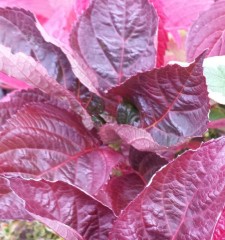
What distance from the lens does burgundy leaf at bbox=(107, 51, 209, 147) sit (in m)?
0.51

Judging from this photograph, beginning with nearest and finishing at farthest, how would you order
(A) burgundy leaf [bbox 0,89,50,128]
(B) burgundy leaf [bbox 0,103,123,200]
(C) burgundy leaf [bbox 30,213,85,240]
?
(C) burgundy leaf [bbox 30,213,85,240] → (B) burgundy leaf [bbox 0,103,123,200] → (A) burgundy leaf [bbox 0,89,50,128]

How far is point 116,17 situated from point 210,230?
0.91 ft

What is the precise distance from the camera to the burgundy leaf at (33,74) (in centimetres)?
51

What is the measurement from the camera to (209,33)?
28.1 inches

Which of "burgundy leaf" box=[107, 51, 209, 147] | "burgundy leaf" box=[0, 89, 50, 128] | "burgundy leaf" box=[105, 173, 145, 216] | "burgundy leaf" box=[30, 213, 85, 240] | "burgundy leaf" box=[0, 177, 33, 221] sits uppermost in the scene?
"burgundy leaf" box=[107, 51, 209, 147]

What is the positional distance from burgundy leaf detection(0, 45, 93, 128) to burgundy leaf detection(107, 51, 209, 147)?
49 millimetres

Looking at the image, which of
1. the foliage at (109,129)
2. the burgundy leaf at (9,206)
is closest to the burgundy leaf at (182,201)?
the foliage at (109,129)

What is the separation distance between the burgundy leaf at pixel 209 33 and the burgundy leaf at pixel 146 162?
0.19 m

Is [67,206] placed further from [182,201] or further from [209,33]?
[209,33]

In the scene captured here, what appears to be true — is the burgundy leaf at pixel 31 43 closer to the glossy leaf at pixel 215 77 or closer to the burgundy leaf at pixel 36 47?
the burgundy leaf at pixel 36 47

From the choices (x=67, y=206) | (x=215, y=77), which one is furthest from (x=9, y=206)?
(x=215, y=77)

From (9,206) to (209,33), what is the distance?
15.3 inches

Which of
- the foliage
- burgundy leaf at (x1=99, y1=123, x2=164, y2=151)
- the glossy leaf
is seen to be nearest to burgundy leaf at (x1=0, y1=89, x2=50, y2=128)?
the foliage

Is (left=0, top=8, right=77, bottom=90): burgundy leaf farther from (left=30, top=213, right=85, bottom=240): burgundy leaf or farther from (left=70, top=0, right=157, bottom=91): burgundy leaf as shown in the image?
(left=30, top=213, right=85, bottom=240): burgundy leaf
